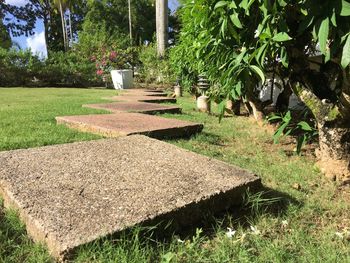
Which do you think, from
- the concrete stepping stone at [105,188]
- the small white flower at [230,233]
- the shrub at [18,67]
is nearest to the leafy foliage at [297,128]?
the concrete stepping stone at [105,188]

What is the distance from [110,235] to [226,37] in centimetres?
139

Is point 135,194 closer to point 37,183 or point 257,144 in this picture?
point 37,183

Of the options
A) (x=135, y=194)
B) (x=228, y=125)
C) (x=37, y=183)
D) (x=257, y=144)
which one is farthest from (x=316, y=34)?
(x=228, y=125)

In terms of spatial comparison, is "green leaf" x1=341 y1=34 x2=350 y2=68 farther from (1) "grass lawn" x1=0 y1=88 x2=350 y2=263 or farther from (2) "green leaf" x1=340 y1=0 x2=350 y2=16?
(1) "grass lawn" x1=0 y1=88 x2=350 y2=263

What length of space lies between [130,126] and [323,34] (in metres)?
2.50

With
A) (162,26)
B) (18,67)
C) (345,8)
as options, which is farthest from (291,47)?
(18,67)

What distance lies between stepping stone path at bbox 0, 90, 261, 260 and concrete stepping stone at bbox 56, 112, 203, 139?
469 mm

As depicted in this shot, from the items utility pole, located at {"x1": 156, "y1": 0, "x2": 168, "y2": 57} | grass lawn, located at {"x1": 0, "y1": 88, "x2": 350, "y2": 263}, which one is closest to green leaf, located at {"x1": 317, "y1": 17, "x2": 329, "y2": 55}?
grass lawn, located at {"x1": 0, "y1": 88, "x2": 350, "y2": 263}

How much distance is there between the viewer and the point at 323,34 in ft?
4.43

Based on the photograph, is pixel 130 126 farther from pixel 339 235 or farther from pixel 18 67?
pixel 18 67

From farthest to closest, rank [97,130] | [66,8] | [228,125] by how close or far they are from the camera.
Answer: [66,8] → [228,125] → [97,130]

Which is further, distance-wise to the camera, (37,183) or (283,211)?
(283,211)

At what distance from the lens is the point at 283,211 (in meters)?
2.10

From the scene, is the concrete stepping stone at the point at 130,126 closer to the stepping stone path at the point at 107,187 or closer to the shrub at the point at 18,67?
the stepping stone path at the point at 107,187
